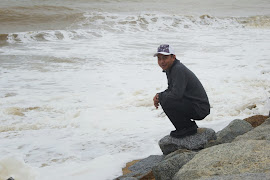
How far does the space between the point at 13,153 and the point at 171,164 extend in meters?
2.66

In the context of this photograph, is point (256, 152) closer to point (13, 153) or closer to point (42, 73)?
point (13, 153)

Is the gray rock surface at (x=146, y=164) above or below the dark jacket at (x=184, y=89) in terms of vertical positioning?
below

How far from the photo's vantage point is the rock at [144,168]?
12.5 feet

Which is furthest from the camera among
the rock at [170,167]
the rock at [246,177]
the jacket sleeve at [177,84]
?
the jacket sleeve at [177,84]

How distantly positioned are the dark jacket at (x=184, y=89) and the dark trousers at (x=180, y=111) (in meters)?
0.04

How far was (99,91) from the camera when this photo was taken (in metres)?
8.80

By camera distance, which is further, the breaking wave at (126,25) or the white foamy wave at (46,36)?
the breaking wave at (126,25)

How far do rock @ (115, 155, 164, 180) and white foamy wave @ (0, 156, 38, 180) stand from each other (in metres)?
1.20

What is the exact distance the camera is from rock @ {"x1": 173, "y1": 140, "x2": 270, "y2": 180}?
2.66 meters

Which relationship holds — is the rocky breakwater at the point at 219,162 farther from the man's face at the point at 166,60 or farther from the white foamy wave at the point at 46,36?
the white foamy wave at the point at 46,36

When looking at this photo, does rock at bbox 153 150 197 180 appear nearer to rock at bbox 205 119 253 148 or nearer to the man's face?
rock at bbox 205 119 253 148

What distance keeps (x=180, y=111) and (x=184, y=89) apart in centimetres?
30

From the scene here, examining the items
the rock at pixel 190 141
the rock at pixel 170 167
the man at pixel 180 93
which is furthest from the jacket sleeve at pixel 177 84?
the rock at pixel 170 167

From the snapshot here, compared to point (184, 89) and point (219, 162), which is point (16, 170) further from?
point (219, 162)
